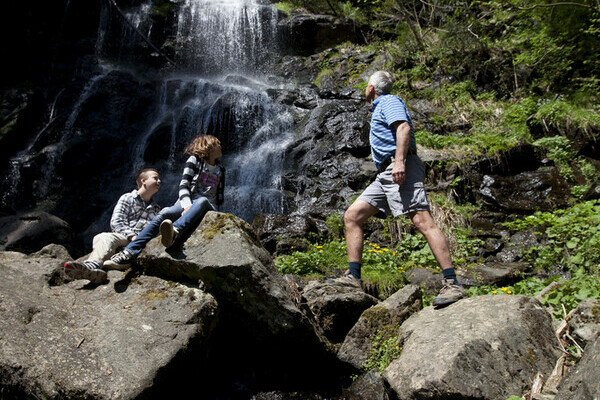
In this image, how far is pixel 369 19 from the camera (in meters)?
17.2

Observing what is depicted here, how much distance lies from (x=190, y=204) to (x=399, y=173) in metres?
2.10

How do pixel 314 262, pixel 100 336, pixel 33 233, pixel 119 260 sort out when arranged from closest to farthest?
pixel 100 336, pixel 119 260, pixel 314 262, pixel 33 233

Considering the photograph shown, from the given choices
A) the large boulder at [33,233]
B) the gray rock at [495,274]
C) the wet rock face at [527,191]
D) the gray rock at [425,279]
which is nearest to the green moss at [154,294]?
the gray rock at [425,279]

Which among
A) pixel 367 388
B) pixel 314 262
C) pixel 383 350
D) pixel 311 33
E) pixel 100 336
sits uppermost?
pixel 311 33

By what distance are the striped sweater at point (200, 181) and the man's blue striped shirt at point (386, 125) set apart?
1765 millimetres

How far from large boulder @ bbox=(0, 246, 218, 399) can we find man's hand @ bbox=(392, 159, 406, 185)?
205 centimetres

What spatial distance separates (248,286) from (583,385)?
93.2 inches

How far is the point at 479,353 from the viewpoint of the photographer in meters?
2.90

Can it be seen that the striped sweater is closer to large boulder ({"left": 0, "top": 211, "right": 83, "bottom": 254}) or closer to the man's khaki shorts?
the man's khaki shorts

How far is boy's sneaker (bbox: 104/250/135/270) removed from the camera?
383 cm

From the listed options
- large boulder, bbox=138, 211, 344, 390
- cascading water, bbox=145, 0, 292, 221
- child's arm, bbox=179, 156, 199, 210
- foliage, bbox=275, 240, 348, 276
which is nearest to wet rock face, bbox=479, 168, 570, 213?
foliage, bbox=275, 240, 348, 276

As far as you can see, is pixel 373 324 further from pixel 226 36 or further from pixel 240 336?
pixel 226 36

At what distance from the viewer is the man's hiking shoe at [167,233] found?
11.5 ft

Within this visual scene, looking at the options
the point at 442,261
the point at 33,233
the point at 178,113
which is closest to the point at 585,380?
the point at 442,261
